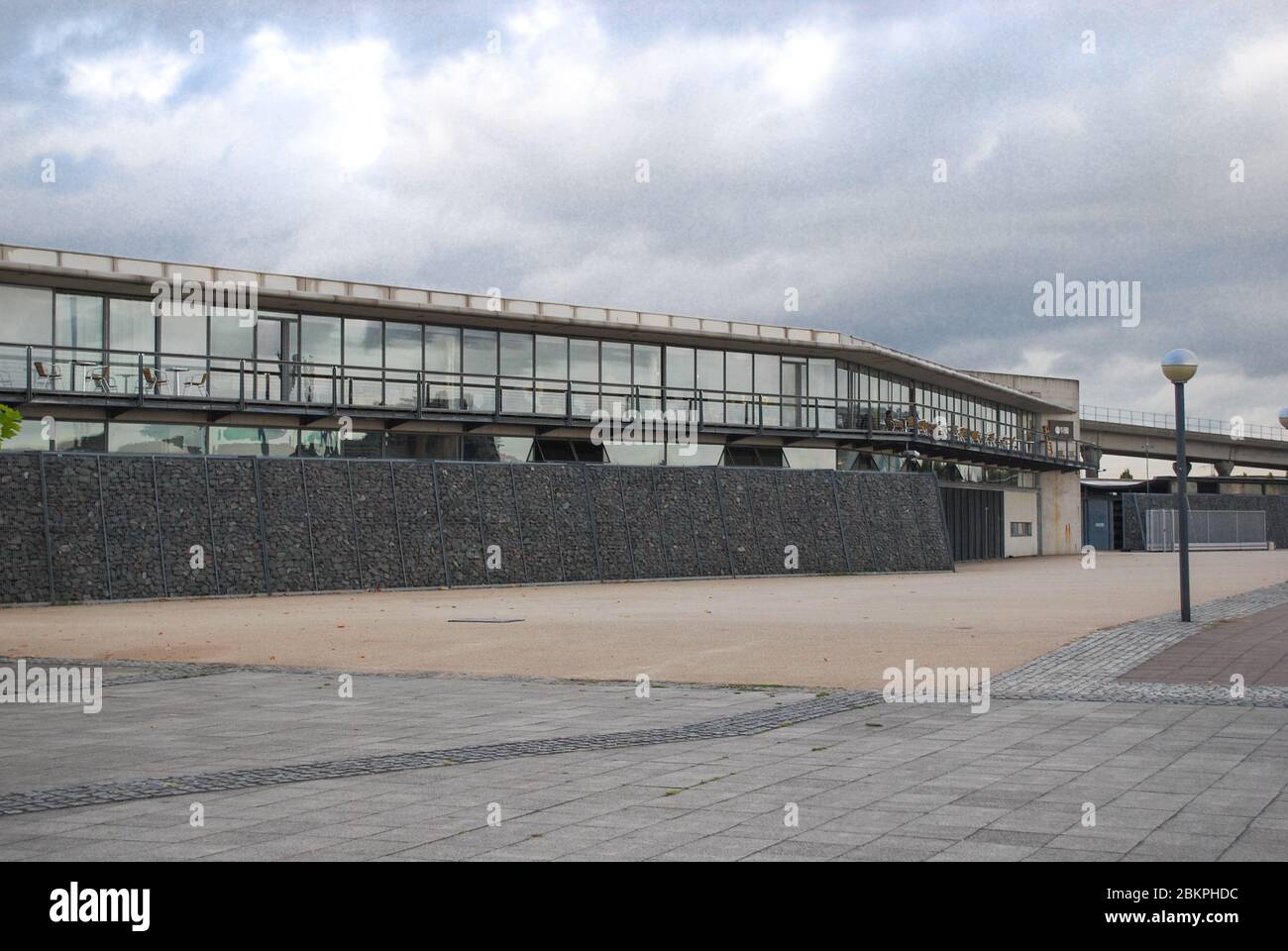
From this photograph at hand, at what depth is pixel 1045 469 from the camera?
6222cm

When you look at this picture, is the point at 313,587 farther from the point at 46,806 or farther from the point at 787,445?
the point at 46,806

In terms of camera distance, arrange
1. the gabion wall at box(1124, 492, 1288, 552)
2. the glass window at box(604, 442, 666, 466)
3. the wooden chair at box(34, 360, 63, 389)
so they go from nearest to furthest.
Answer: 1. the wooden chair at box(34, 360, 63, 389)
2. the glass window at box(604, 442, 666, 466)
3. the gabion wall at box(1124, 492, 1288, 552)

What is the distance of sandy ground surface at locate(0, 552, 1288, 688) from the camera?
14789mm

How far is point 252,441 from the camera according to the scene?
33438mm

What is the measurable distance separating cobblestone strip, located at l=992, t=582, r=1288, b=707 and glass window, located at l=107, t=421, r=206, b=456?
22399 millimetres

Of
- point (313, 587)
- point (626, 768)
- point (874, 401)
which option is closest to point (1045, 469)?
point (874, 401)

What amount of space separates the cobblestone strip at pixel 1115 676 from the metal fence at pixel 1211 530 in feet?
192

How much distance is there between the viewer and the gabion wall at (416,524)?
26.9 meters

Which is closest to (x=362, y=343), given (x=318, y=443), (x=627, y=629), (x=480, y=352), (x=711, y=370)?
(x=318, y=443)

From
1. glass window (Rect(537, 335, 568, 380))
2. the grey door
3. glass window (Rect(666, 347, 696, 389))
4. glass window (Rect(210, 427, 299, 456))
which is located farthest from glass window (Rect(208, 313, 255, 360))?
the grey door

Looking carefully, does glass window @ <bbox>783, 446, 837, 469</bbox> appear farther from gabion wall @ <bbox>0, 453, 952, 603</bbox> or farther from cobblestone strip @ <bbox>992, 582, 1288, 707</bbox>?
cobblestone strip @ <bbox>992, 582, 1288, 707</bbox>

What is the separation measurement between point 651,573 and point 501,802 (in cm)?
2941

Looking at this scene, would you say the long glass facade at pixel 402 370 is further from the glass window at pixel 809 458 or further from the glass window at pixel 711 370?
the glass window at pixel 809 458

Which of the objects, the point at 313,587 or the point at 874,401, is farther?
the point at 874,401
